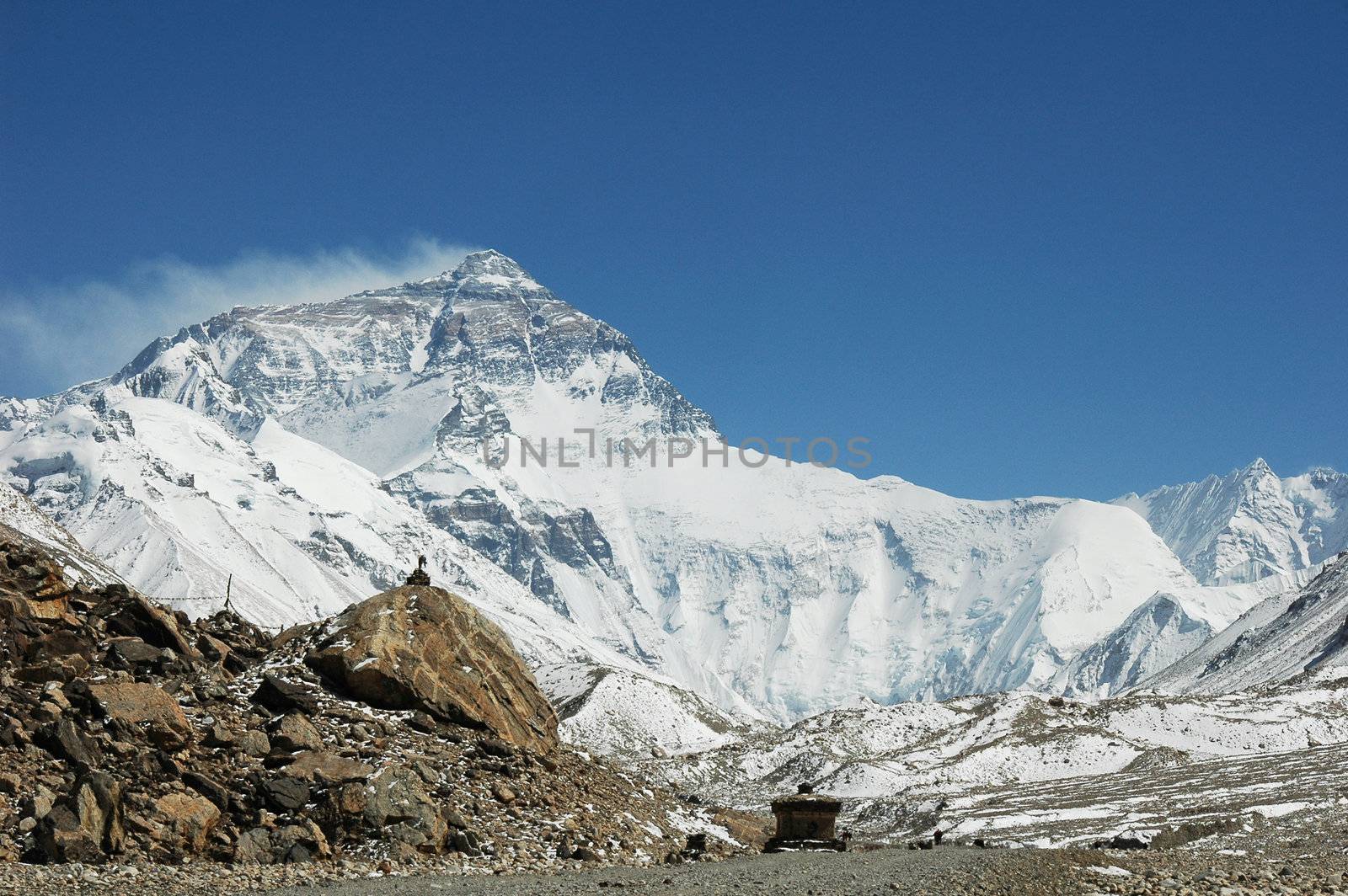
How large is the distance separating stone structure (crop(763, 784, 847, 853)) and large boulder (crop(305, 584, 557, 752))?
6326 millimetres

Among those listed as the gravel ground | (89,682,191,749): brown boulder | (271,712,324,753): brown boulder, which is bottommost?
the gravel ground

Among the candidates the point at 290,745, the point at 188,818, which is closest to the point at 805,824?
the point at 290,745

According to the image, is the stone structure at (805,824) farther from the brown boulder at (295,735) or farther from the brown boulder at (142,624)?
the brown boulder at (142,624)

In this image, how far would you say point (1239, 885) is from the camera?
3206 centimetres

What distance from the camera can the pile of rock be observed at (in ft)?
84.3

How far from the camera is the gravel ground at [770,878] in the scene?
921 inches

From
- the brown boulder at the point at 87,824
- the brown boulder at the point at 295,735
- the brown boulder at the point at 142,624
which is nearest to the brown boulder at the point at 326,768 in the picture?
the brown boulder at the point at 295,735

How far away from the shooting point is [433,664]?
34.7 meters

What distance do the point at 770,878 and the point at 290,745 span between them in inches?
399

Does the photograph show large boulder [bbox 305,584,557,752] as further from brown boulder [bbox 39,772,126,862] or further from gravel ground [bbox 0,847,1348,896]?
brown boulder [bbox 39,772,126,862]

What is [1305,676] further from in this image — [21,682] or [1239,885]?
[21,682]

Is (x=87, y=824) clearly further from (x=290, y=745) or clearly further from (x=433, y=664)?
(x=433, y=664)

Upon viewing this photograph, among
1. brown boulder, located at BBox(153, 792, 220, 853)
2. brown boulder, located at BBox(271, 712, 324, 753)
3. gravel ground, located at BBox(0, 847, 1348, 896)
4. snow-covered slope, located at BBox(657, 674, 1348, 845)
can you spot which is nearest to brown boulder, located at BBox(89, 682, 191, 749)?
brown boulder, located at BBox(271, 712, 324, 753)

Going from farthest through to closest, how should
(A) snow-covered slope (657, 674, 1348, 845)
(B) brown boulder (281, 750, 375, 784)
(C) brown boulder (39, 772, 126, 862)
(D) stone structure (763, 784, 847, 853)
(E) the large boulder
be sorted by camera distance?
1. (A) snow-covered slope (657, 674, 1348, 845)
2. (D) stone structure (763, 784, 847, 853)
3. (E) the large boulder
4. (B) brown boulder (281, 750, 375, 784)
5. (C) brown boulder (39, 772, 126, 862)
